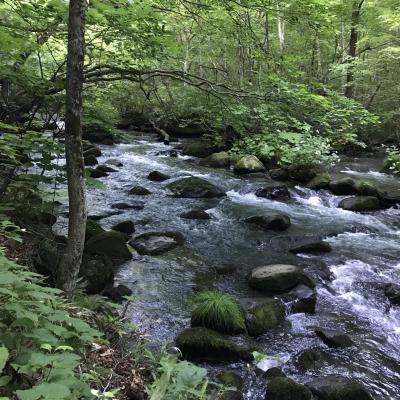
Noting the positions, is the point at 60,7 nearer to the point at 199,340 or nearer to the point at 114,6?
the point at 114,6

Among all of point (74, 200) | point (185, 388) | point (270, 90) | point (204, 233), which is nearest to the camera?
point (185, 388)

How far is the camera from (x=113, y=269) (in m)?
6.98

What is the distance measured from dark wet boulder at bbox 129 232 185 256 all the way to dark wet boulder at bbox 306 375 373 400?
424 centimetres

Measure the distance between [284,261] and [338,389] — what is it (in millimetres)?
3869

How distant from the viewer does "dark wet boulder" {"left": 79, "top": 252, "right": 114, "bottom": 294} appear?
6.03 meters

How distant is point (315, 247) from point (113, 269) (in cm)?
438

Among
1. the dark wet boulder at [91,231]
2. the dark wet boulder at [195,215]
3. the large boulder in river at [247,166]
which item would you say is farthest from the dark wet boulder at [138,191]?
the large boulder in river at [247,166]

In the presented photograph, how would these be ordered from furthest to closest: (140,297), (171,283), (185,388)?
1. (171,283)
2. (140,297)
3. (185,388)

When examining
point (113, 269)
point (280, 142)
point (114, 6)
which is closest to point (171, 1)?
point (114, 6)

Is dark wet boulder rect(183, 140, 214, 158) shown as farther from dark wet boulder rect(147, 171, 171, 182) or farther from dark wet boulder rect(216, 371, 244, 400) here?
dark wet boulder rect(216, 371, 244, 400)

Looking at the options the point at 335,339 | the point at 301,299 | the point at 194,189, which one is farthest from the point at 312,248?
the point at 194,189

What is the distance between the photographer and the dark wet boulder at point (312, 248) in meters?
8.60

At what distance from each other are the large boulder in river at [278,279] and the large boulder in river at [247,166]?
8.45 metres

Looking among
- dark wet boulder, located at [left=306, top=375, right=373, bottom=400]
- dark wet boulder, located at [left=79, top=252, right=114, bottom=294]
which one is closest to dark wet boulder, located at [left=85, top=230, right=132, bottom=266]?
dark wet boulder, located at [left=79, top=252, right=114, bottom=294]
